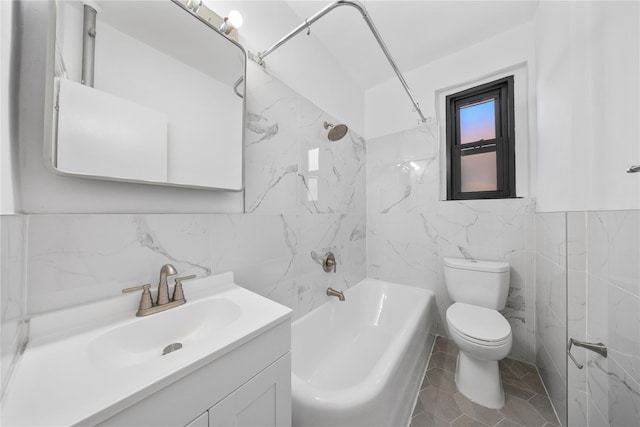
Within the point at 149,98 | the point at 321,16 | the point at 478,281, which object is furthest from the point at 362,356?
the point at 321,16

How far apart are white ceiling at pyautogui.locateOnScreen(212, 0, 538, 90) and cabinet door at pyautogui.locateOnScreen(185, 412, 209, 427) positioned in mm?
1555

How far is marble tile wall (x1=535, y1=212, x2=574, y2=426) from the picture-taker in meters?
1.13

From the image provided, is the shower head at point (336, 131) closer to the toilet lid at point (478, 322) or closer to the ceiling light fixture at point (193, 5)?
the ceiling light fixture at point (193, 5)

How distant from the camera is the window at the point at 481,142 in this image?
175 cm

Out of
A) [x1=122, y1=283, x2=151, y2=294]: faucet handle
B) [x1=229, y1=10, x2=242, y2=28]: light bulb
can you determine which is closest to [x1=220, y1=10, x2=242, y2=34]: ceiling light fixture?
[x1=229, y1=10, x2=242, y2=28]: light bulb

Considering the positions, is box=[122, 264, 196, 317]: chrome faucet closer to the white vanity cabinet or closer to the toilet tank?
the white vanity cabinet

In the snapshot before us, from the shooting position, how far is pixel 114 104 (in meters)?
0.74

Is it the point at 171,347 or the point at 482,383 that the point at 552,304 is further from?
the point at 171,347

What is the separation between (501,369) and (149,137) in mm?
2522

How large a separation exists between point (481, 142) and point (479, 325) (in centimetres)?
146

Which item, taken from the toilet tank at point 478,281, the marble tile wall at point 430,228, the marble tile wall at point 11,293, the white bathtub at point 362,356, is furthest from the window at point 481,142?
the marble tile wall at point 11,293

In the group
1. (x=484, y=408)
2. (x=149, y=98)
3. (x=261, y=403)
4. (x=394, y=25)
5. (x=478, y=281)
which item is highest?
(x=394, y=25)

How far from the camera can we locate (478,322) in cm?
138

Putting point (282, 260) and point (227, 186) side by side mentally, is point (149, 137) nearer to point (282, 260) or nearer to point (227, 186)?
point (227, 186)
